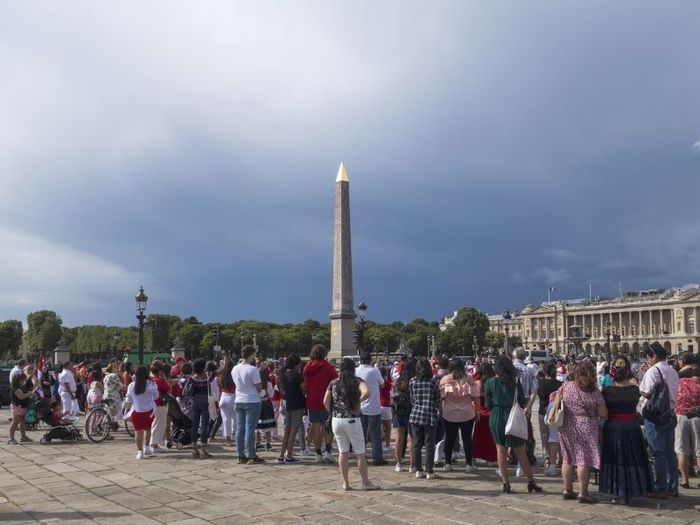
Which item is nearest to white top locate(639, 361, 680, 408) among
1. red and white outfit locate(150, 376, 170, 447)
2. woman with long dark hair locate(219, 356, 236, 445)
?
woman with long dark hair locate(219, 356, 236, 445)

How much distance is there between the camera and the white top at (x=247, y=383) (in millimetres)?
10523

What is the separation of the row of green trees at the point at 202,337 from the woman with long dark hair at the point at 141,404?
251ft

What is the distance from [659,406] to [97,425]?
11528 millimetres

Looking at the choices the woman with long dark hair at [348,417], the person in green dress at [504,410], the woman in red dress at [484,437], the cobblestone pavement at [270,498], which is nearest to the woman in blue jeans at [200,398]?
the cobblestone pavement at [270,498]

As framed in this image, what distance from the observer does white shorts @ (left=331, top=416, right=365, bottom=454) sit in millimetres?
8312

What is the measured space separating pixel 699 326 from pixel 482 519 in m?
140

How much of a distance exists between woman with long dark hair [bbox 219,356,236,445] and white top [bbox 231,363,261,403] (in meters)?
0.69

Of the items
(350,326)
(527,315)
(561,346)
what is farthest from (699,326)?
(350,326)

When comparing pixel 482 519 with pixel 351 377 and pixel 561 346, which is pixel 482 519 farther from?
pixel 561 346

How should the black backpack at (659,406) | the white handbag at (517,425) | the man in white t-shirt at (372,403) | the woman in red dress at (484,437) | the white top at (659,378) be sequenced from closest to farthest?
the white handbag at (517,425), the black backpack at (659,406), the white top at (659,378), the man in white t-shirt at (372,403), the woman in red dress at (484,437)

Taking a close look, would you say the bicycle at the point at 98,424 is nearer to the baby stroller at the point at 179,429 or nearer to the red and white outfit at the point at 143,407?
the baby stroller at the point at 179,429

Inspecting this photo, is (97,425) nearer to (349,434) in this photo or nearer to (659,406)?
(349,434)

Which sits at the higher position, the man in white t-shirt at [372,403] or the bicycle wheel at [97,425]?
the man in white t-shirt at [372,403]

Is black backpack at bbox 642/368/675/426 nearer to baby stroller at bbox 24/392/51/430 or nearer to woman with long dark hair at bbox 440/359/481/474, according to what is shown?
woman with long dark hair at bbox 440/359/481/474
